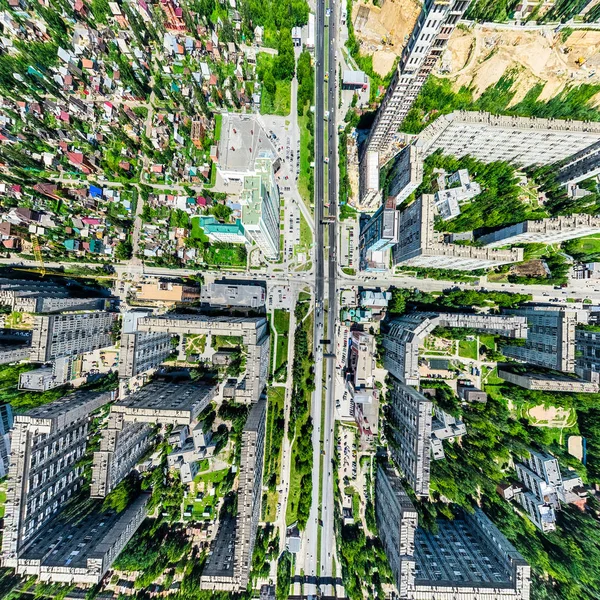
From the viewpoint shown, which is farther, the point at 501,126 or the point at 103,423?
the point at 103,423

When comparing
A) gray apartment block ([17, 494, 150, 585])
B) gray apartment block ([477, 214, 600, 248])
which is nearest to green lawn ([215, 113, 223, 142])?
gray apartment block ([477, 214, 600, 248])

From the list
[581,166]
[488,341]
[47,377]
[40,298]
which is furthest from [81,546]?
[581,166]

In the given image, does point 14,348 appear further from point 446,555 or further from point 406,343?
point 446,555

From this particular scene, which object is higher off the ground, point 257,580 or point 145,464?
point 145,464

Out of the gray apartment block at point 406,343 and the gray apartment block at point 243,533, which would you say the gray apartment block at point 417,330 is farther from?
the gray apartment block at point 243,533

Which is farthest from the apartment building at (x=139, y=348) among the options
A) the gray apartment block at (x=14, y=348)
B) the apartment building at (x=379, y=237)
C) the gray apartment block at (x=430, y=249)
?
the gray apartment block at (x=430, y=249)

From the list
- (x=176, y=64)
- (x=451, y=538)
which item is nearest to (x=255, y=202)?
(x=176, y=64)

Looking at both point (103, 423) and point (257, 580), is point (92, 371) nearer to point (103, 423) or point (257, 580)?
point (103, 423)

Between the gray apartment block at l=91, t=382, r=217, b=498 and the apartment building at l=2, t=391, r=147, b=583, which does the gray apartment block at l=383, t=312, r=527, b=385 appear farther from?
the apartment building at l=2, t=391, r=147, b=583
